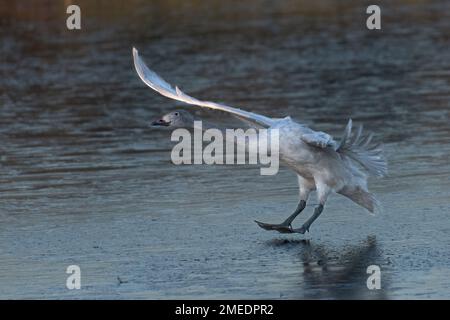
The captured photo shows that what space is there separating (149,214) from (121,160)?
9.30 ft

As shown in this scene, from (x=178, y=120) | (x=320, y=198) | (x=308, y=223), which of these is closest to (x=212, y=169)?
(x=178, y=120)

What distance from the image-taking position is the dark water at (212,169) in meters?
9.65

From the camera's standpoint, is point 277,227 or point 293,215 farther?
point 293,215

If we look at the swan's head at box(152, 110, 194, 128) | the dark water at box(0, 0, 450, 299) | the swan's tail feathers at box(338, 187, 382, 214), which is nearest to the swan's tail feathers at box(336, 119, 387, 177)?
the swan's tail feathers at box(338, 187, 382, 214)

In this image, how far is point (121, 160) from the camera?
14547 mm

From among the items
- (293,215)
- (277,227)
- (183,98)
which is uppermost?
(183,98)

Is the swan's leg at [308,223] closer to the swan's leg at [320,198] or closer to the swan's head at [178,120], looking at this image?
the swan's leg at [320,198]

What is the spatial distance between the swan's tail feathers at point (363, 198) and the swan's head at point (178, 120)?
62.7 inches

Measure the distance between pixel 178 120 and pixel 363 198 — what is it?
1897mm

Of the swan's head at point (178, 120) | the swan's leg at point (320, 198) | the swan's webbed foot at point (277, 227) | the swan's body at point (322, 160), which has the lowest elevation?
the swan's webbed foot at point (277, 227)

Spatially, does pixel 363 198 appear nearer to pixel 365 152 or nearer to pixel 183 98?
pixel 365 152

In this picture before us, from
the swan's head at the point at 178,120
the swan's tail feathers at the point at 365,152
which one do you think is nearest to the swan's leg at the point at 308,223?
the swan's tail feathers at the point at 365,152

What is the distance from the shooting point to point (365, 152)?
11039 mm

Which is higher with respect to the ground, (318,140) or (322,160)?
(318,140)
